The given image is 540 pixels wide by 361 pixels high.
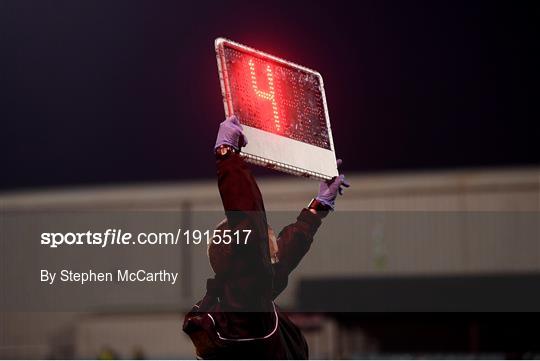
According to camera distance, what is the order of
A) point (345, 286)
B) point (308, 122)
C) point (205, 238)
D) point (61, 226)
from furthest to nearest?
point (345, 286), point (61, 226), point (205, 238), point (308, 122)

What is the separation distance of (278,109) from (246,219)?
→ 2.01ft

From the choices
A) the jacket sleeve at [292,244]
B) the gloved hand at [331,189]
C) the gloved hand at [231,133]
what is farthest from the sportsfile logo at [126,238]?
the gloved hand at [231,133]

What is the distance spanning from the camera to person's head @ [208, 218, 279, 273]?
5125 mm

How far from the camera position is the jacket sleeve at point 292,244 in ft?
17.2

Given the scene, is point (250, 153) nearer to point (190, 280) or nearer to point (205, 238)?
point (205, 238)

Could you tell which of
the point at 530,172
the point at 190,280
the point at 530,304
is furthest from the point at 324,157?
the point at 530,304

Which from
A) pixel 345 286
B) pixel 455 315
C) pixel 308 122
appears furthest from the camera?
pixel 455 315

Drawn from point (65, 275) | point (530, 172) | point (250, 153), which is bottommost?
point (65, 275)

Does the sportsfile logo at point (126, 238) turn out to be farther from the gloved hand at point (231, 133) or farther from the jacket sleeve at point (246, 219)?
the gloved hand at point (231, 133)

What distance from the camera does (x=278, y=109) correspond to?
5176mm

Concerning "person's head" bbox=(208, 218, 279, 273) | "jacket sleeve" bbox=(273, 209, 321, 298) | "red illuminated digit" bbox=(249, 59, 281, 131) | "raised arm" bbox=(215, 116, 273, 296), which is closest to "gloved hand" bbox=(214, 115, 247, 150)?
"raised arm" bbox=(215, 116, 273, 296)

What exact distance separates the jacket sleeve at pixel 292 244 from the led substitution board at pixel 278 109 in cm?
27

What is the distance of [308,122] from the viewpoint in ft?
17.4

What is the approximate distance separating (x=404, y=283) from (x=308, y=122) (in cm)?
345
